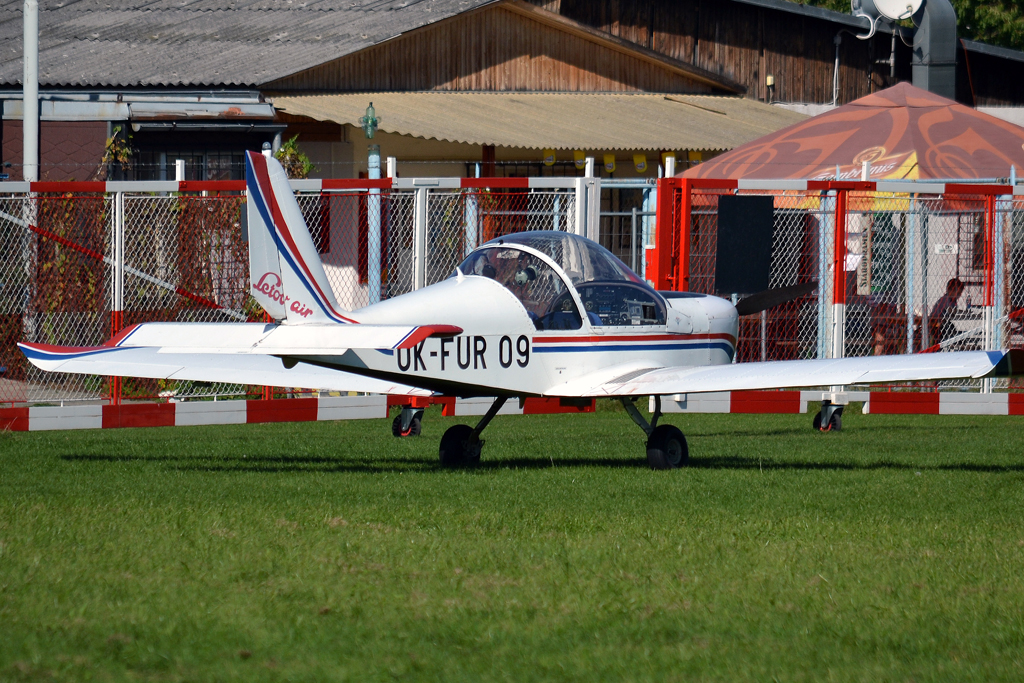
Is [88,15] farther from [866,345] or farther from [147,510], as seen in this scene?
[147,510]

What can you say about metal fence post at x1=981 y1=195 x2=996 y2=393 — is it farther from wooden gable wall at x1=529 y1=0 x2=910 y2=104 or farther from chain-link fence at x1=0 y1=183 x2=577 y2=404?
wooden gable wall at x1=529 y1=0 x2=910 y2=104

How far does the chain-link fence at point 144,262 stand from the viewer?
1366 cm

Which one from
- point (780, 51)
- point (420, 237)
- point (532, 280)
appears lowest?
point (532, 280)

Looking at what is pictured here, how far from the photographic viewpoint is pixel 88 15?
27281mm

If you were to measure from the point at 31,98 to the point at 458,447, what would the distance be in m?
10.2

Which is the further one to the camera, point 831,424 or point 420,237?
point 420,237

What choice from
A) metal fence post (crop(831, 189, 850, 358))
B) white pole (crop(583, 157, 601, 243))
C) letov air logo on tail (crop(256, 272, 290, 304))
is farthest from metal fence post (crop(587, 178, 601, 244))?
letov air logo on tail (crop(256, 272, 290, 304))

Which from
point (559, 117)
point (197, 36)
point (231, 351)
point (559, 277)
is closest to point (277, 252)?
point (231, 351)

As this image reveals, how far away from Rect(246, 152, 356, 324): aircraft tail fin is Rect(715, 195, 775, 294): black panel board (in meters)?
6.27

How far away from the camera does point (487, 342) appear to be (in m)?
8.82

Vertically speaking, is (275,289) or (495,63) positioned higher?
(495,63)

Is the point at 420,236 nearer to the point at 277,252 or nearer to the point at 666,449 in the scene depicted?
the point at 666,449

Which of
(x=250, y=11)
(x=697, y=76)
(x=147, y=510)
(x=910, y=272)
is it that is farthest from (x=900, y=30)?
(x=147, y=510)

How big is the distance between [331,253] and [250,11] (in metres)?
11.0
